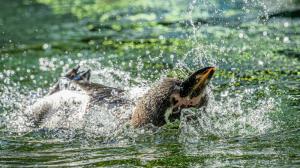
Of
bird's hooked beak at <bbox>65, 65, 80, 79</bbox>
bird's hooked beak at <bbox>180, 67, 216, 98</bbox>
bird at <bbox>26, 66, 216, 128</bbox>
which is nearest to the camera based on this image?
bird's hooked beak at <bbox>180, 67, 216, 98</bbox>

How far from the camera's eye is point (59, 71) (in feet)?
40.5

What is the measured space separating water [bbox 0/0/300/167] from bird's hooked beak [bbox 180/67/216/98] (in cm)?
24

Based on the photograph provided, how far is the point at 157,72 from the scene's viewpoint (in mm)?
11430

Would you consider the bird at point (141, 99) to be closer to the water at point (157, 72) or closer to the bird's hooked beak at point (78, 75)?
the water at point (157, 72)

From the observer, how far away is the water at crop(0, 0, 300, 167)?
7086 millimetres

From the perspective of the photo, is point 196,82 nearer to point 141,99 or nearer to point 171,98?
point 171,98

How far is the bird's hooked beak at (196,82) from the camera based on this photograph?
7051 millimetres

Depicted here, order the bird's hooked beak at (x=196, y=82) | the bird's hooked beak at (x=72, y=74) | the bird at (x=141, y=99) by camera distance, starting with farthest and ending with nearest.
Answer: the bird's hooked beak at (x=72, y=74) → the bird at (x=141, y=99) → the bird's hooked beak at (x=196, y=82)

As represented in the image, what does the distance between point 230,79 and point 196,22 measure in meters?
4.81

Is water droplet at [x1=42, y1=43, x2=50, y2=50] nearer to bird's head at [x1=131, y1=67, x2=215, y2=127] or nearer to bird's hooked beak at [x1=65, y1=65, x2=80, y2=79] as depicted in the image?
bird's hooked beak at [x1=65, y1=65, x2=80, y2=79]

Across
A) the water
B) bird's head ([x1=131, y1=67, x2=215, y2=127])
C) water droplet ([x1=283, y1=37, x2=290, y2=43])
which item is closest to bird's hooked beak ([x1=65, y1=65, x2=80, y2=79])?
the water

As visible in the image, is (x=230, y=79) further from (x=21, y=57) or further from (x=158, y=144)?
(x=21, y=57)

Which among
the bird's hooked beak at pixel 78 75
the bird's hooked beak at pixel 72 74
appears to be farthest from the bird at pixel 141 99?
the bird's hooked beak at pixel 72 74

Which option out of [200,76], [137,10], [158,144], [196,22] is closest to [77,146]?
[158,144]
